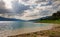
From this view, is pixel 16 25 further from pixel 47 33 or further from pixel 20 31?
pixel 47 33

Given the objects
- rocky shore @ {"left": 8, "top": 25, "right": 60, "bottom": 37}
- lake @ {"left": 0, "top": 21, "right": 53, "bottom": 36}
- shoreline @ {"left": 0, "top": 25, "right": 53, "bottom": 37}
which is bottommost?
rocky shore @ {"left": 8, "top": 25, "right": 60, "bottom": 37}

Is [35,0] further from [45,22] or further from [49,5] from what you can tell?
[45,22]

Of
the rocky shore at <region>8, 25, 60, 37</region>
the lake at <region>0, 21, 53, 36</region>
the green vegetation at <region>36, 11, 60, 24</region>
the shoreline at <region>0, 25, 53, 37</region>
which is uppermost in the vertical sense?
the green vegetation at <region>36, 11, 60, 24</region>

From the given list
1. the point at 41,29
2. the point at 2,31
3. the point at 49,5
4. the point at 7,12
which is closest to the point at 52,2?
the point at 49,5

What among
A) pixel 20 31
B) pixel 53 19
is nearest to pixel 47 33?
pixel 53 19

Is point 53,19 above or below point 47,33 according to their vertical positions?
above

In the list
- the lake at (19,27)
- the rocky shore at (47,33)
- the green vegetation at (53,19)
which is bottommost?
the rocky shore at (47,33)

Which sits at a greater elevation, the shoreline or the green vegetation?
the green vegetation

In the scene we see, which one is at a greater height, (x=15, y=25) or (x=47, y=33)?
(x=15, y=25)

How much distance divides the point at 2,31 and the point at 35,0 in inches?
24.1

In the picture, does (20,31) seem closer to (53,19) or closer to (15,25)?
(15,25)

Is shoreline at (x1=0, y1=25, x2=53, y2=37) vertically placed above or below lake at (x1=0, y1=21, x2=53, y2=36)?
below

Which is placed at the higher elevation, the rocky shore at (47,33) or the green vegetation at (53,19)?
the green vegetation at (53,19)

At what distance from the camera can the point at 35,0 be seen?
1750mm
